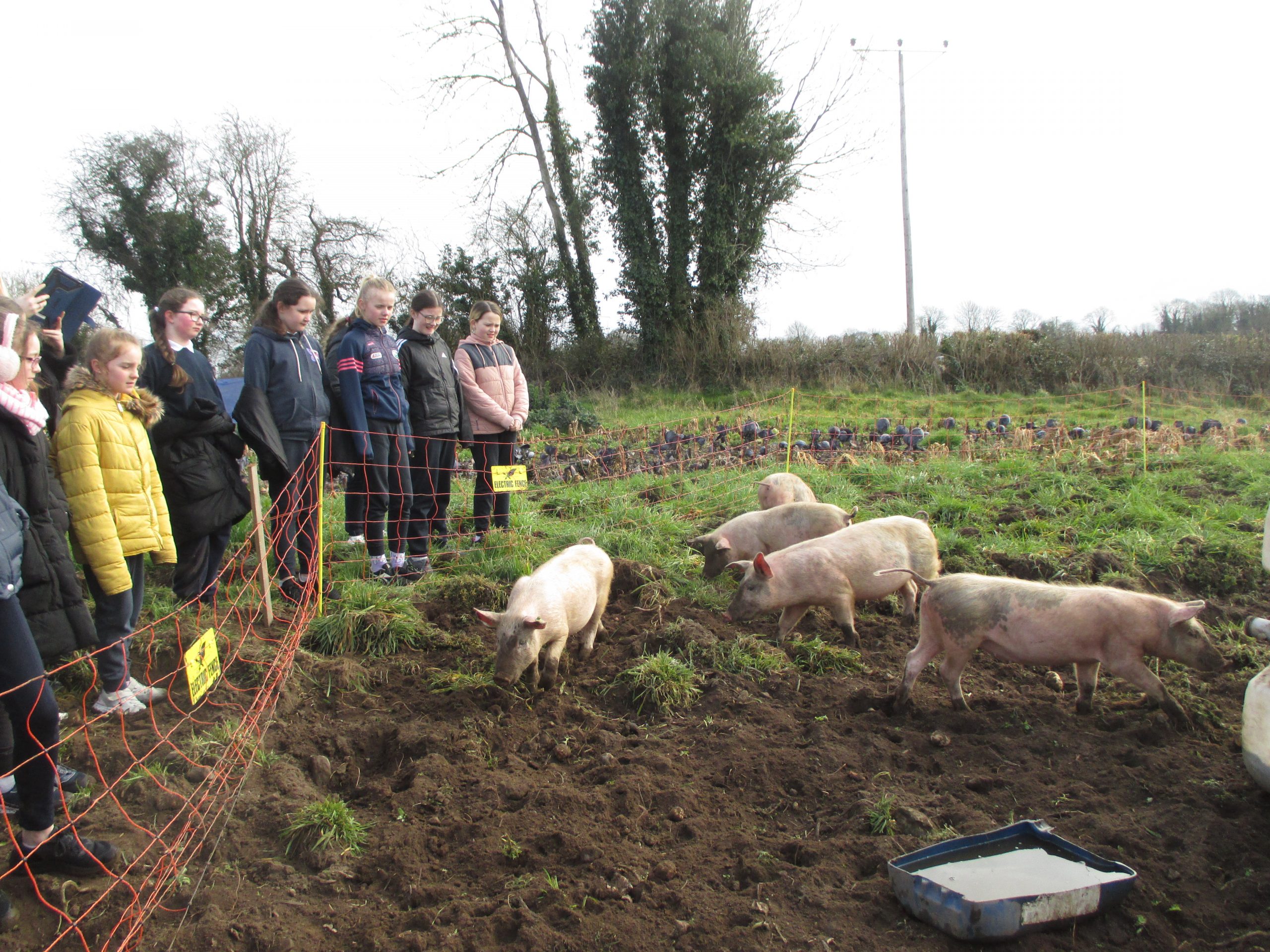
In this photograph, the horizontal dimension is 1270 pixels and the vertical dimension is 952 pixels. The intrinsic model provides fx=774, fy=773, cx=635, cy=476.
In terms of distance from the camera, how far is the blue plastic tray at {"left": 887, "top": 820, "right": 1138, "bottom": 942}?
2.33m

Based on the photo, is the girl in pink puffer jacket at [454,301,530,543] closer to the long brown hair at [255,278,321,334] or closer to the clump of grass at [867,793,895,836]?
the long brown hair at [255,278,321,334]

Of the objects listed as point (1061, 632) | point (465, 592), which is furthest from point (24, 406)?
point (1061, 632)

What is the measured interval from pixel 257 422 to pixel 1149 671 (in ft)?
17.1

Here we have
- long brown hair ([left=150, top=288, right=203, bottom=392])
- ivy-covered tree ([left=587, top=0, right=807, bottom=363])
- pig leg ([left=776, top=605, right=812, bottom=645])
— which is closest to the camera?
long brown hair ([left=150, top=288, right=203, bottom=392])

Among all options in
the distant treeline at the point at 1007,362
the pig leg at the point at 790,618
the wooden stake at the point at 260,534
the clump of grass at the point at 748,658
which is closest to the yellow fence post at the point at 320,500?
the wooden stake at the point at 260,534

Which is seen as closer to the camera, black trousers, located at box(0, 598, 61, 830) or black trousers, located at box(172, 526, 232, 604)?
black trousers, located at box(0, 598, 61, 830)

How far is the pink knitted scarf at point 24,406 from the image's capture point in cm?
287

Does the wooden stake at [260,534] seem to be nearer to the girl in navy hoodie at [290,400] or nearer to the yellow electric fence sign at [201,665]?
the girl in navy hoodie at [290,400]

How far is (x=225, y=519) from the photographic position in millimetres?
4789

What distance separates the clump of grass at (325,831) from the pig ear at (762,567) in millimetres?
2642

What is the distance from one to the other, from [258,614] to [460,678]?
5.37 feet

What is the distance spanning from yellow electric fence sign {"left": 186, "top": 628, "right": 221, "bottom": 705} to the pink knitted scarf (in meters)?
1.04

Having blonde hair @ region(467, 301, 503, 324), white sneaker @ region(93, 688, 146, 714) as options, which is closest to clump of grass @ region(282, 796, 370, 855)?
white sneaker @ region(93, 688, 146, 714)

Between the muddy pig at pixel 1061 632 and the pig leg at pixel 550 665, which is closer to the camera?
the muddy pig at pixel 1061 632
